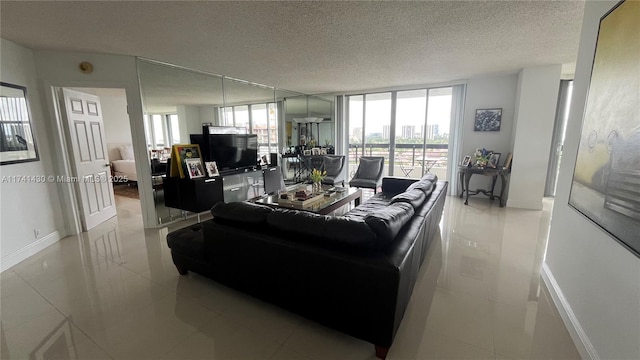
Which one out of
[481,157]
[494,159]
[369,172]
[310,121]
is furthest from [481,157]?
[310,121]

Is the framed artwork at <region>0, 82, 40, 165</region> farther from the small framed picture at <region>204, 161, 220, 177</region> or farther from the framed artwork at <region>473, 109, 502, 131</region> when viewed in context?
the framed artwork at <region>473, 109, 502, 131</region>

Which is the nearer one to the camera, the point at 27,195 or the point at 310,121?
the point at 27,195

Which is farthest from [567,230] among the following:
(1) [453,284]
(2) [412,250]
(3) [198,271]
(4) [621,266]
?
(3) [198,271]

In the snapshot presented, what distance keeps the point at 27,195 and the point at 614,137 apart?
216 inches

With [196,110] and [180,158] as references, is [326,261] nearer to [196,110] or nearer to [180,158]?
[180,158]

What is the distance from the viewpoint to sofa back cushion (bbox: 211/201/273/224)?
6.39ft

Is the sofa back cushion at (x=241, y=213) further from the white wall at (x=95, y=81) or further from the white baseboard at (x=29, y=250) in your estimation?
the white baseboard at (x=29, y=250)

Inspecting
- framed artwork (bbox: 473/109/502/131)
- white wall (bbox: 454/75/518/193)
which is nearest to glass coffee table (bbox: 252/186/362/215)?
white wall (bbox: 454/75/518/193)

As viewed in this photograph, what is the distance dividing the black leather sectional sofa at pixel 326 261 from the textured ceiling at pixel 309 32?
5.87ft

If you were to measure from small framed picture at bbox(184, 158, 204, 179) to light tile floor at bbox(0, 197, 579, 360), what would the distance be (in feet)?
3.96

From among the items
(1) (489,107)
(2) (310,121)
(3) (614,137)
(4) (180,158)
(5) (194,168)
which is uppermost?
(1) (489,107)

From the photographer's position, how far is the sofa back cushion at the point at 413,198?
2.25 meters

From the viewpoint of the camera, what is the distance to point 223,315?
2006 millimetres

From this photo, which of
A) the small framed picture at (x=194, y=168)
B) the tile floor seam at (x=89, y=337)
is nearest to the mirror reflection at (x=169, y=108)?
the small framed picture at (x=194, y=168)
